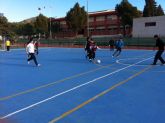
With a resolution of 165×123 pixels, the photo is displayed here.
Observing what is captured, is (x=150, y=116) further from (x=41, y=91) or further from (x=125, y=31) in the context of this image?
(x=125, y=31)

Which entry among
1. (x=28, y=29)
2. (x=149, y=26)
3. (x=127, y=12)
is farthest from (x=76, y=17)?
(x=149, y=26)

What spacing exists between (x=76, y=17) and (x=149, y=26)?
22.1 m

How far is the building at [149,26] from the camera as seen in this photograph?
61.9 m

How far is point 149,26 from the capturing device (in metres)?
63.6

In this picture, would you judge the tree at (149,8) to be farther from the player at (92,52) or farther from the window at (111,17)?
the player at (92,52)

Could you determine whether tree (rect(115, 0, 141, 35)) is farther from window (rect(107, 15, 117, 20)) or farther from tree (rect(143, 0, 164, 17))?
window (rect(107, 15, 117, 20))

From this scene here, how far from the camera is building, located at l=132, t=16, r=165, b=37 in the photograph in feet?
203

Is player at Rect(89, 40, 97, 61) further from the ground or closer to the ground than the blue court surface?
further from the ground

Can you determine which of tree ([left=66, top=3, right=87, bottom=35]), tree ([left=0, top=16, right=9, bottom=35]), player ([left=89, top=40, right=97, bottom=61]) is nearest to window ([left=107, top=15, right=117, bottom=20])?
tree ([left=66, top=3, right=87, bottom=35])

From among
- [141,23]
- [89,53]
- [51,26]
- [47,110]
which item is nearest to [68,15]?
[51,26]

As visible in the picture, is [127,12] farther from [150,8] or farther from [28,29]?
[28,29]

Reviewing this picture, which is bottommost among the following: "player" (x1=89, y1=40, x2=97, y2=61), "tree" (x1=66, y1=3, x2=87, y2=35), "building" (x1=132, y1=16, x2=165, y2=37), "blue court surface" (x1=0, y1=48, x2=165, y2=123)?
"blue court surface" (x1=0, y1=48, x2=165, y2=123)

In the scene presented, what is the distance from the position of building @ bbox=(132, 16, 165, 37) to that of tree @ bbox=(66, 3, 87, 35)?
18.5m

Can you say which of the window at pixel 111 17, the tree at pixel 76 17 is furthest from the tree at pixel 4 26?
the window at pixel 111 17
